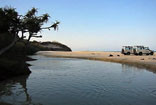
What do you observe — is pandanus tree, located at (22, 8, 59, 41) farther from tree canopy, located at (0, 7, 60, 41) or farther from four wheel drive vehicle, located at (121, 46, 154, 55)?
four wheel drive vehicle, located at (121, 46, 154, 55)

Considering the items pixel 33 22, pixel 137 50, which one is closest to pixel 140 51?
pixel 137 50

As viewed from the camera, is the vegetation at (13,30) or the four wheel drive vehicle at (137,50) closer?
the vegetation at (13,30)

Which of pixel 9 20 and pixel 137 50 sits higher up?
pixel 9 20

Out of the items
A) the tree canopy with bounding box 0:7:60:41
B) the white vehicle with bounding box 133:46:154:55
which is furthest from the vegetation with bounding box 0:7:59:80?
the white vehicle with bounding box 133:46:154:55

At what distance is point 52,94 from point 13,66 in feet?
25.8

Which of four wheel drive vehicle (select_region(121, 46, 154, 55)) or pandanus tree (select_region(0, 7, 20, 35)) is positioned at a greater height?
pandanus tree (select_region(0, 7, 20, 35))

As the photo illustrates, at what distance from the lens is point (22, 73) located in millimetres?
19297

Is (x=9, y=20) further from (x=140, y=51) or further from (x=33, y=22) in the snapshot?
(x=140, y=51)

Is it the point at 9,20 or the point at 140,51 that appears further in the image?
the point at 140,51

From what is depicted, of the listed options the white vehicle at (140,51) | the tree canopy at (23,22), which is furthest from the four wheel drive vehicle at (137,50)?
the tree canopy at (23,22)

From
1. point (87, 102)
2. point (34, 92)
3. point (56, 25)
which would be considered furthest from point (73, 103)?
point (56, 25)

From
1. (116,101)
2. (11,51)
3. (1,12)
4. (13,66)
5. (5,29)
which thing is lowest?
(116,101)

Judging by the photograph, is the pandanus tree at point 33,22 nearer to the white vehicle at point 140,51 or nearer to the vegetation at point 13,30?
the vegetation at point 13,30

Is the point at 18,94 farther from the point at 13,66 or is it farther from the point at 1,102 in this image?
the point at 13,66
